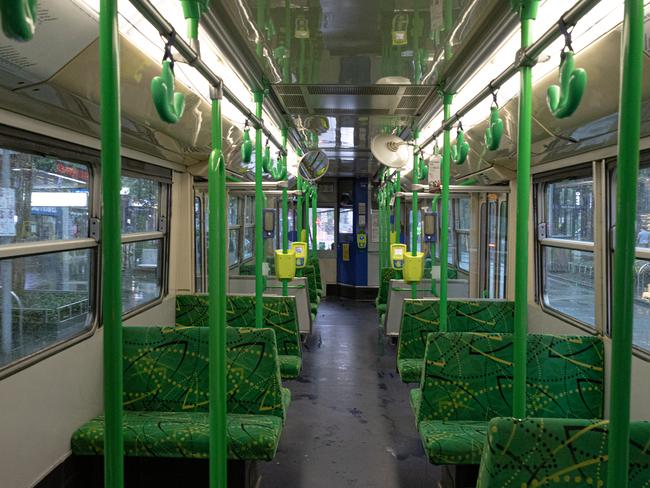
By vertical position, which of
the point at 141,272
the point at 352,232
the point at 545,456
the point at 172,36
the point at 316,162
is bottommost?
the point at 545,456

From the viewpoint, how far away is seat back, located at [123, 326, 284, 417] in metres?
3.19

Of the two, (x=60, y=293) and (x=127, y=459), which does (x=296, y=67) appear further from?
(x=127, y=459)

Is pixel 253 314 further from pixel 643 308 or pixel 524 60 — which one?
pixel 524 60

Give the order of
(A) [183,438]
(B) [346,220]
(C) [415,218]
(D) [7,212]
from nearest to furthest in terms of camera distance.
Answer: (D) [7,212]
(A) [183,438]
(C) [415,218]
(B) [346,220]

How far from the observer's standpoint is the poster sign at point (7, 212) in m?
2.44

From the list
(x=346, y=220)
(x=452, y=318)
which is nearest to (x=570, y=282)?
(x=452, y=318)

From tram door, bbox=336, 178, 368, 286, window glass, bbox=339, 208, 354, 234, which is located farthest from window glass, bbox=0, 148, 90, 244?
window glass, bbox=339, 208, 354, 234

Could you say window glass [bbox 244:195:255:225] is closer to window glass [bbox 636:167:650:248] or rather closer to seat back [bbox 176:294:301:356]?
seat back [bbox 176:294:301:356]

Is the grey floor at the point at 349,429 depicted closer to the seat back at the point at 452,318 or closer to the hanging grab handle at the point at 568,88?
the seat back at the point at 452,318

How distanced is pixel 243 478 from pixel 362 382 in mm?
2842

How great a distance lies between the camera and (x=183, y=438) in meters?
2.86

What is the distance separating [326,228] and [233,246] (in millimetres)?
5548

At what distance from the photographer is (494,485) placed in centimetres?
180

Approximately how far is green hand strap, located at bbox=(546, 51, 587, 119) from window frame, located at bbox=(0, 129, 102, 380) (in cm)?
223
